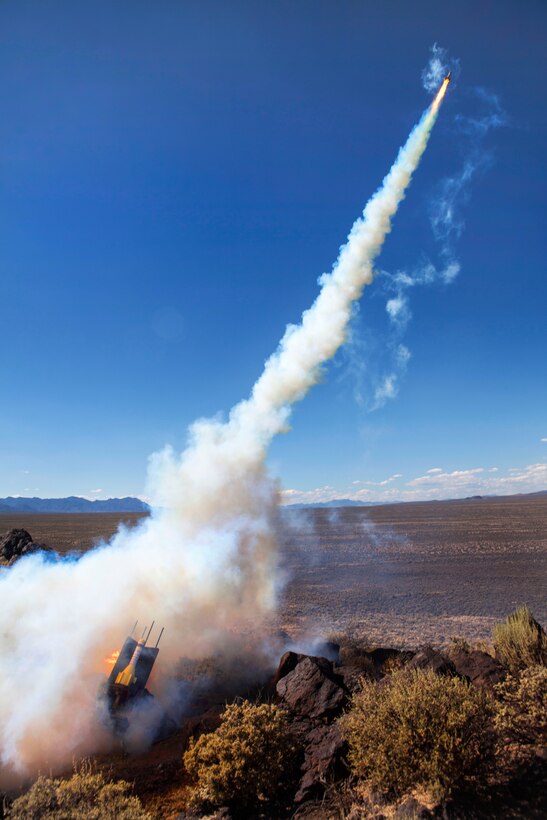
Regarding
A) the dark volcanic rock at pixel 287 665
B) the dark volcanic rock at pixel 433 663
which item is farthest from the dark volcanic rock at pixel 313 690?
the dark volcanic rock at pixel 433 663

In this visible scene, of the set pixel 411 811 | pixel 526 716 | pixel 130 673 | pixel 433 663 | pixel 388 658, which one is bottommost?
pixel 388 658

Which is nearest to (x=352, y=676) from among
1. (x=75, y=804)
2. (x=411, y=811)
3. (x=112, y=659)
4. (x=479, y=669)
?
(x=479, y=669)

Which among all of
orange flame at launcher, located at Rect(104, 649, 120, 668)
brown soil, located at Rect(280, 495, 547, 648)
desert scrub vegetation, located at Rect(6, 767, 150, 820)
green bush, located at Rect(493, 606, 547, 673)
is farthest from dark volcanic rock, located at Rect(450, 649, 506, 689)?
orange flame at launcher, located at Rect(104, 649, 120, 668)

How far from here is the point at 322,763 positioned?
28.0 ft

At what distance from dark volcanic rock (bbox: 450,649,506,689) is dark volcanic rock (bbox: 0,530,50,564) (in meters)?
31.1

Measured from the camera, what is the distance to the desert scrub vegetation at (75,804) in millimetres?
6715

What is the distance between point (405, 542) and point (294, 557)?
15.7 metres

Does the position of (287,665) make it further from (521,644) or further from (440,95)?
(440,95)

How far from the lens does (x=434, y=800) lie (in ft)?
22.7

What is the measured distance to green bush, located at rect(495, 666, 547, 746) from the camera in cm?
798

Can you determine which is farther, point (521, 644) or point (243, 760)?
point (521, 644)

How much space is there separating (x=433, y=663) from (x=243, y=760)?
545cm

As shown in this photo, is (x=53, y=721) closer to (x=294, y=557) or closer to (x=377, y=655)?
(x=377, y=655)

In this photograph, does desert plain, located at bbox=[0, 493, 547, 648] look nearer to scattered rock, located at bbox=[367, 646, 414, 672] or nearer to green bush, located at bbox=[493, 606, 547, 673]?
scattered rock, located at bbox=[367, 646, 414, 672]
